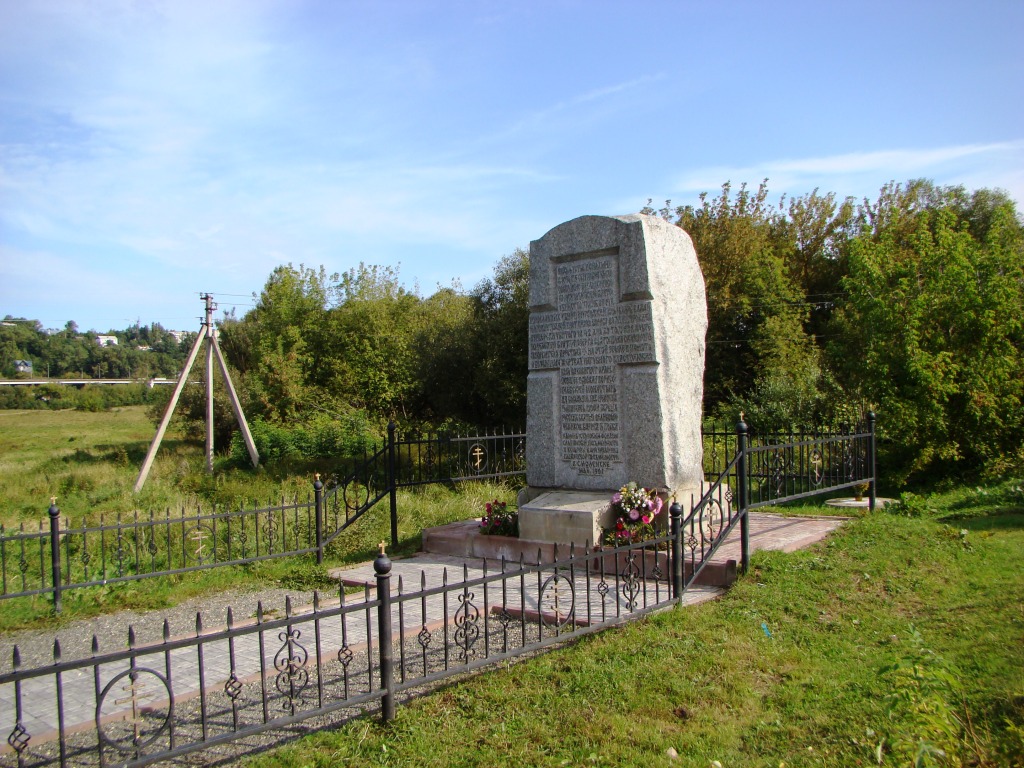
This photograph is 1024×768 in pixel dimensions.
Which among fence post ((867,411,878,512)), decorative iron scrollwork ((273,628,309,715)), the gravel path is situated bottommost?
the gravel path

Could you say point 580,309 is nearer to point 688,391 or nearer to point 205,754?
point 688,391

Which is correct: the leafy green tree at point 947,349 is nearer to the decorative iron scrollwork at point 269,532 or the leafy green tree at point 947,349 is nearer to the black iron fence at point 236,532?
the black iron fence at point 236,532

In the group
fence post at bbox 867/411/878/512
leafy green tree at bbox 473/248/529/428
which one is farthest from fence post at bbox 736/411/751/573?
leafy green tree at bbox 473/248/529/428

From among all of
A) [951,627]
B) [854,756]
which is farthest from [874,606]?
[854,756]

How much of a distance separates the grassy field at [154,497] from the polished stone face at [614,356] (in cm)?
229

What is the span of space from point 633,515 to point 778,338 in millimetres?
14584

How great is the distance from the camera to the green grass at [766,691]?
350 cm

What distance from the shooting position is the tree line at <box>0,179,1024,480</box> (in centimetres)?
1175

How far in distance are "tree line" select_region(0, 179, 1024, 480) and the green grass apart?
6384 millimetres

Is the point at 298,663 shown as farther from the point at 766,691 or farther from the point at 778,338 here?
the point at 778,338

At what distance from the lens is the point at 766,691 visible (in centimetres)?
422

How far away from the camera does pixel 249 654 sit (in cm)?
530

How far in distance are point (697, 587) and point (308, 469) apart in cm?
1319

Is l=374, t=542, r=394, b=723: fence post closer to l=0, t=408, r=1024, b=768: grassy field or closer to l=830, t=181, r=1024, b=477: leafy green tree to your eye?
l=0, t=408, r=1024, b=768: grassy field
